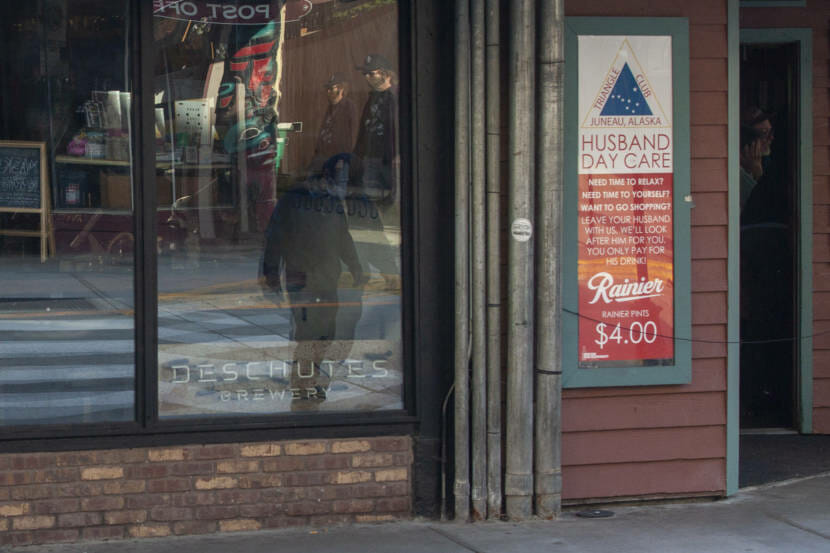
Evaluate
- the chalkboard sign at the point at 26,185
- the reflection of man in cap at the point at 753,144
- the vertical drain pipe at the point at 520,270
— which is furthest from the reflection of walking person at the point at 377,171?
the reflection of man in cap at the point at 753,144

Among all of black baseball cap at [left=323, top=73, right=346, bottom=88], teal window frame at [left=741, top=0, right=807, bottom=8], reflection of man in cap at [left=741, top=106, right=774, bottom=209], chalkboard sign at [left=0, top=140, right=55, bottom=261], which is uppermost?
teal window frame at [left=741, top=0, right=807, bottom=8]

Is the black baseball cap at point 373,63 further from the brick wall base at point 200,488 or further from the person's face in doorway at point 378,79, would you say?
the brick wall base at point 200,488

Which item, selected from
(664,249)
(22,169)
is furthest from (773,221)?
(22,169)

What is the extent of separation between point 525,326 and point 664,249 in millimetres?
969

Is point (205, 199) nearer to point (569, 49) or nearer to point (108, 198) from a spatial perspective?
point (108, 198)

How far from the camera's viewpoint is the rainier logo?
6.02 m

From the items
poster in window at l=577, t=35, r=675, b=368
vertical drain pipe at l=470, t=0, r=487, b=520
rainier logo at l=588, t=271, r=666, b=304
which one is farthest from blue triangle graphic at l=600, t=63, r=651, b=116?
rainier logo at l=588, t=271, r=666, b=304

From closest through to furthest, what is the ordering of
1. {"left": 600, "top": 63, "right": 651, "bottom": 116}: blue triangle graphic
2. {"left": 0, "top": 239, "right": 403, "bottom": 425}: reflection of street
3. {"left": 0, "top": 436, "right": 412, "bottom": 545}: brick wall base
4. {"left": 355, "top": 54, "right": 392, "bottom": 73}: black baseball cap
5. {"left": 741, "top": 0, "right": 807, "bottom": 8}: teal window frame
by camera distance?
{"left": 0, "top": 436, "right": 412, "bottom": 545}: brick wall base
{"left": 0, "top": 239, "right": 403, "bottom": 425}: reflection of street
{"left": 355, "top": 54, "right": 392, "bottom": 73}: black baseball cap
{"left": 600, "top": 63, "right": 651, "bottom": 116}: blue triangle graphic
{"left": 741, "top": 0, "right": 807, "bottom": 8}: teal window frame

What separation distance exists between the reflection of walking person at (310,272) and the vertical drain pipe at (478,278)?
2.21 ft

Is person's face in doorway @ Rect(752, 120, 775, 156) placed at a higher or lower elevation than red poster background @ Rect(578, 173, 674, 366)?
higher

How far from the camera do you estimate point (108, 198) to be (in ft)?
18.3

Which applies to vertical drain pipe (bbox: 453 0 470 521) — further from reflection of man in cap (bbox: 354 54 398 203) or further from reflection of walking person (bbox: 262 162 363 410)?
reflection of walking person (bbox: 262 162 363 410)

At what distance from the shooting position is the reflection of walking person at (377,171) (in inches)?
231

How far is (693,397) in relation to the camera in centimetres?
618
